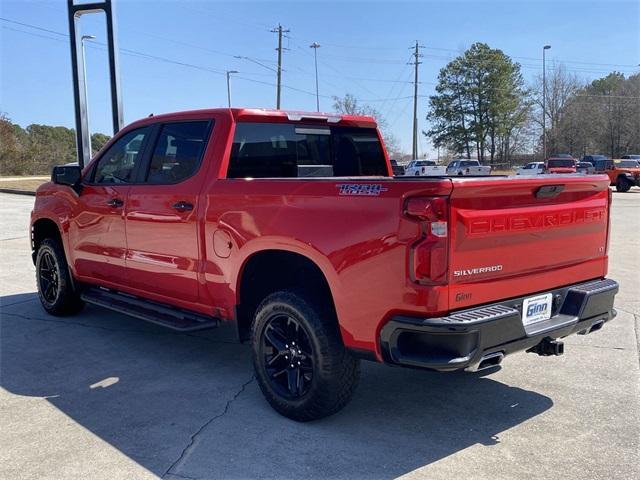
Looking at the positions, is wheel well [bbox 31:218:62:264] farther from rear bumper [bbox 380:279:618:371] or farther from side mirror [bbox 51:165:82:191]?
rear bumper [bbox 380:279:618:371]

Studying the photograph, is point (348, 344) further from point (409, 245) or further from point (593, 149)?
point (593, 149)

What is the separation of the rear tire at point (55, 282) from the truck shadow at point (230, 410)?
0.68m

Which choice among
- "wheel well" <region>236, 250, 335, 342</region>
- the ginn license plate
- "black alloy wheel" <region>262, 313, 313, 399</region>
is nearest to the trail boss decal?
"wheel well" <region>236, 250, 335, 342</region>

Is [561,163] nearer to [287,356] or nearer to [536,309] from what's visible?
[536,309]

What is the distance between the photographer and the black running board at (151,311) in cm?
437

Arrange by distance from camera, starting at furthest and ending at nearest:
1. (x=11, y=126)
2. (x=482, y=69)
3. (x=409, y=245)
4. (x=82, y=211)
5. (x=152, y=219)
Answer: (x=482, y=69) < (x=11, y=126) < (x=82, y=211) < (x=152, y=219) < (x=409, y=245)

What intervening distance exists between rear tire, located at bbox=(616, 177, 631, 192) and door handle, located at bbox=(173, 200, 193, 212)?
29.9m

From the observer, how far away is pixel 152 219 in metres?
4.70

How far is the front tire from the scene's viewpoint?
3504 mm

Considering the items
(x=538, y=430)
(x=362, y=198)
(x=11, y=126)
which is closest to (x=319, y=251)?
(x=362, y=198)

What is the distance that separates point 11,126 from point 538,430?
152 feet

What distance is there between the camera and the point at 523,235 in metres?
3.35

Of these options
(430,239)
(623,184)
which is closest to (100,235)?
(430,239)

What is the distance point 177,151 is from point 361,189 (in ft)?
6.77
